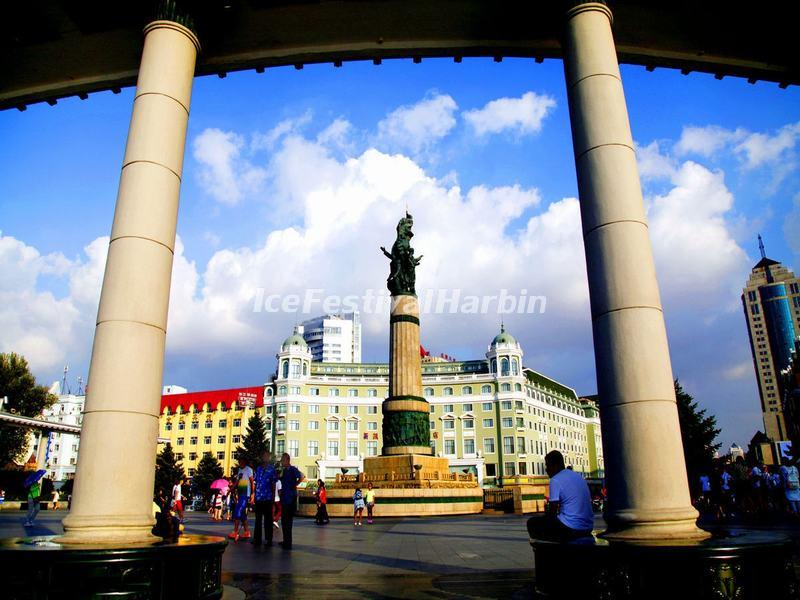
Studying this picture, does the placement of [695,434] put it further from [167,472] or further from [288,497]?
[167,472]

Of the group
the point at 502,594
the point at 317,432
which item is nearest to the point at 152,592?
the point at 502,594

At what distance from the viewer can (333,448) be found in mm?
82812

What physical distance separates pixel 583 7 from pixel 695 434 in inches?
1743

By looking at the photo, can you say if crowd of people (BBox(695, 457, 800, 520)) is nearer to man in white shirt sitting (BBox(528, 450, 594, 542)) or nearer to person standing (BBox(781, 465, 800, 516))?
person standing (BBox(781, 465, 800, 516))

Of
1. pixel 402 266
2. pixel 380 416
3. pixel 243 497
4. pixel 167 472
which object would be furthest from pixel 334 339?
pixel 243 497

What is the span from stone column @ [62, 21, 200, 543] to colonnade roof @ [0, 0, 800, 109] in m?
1.62

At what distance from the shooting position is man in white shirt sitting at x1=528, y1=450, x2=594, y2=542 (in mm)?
5914

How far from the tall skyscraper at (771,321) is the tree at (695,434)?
6266 inches

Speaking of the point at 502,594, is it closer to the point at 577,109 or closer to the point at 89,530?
the point at 89,530

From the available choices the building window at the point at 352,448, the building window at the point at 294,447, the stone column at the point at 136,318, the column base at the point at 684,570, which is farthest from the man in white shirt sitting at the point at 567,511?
the building window at the point at 352,448

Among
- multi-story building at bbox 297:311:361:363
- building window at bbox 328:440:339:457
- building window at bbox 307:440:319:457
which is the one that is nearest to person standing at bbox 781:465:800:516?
building window at bbox 328:440:339:457

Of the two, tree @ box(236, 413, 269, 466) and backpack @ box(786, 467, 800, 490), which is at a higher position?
tree @ box(236, 413, 269, 466)

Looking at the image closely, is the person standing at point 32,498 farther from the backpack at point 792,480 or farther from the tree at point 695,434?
→ the tree at point 695,434

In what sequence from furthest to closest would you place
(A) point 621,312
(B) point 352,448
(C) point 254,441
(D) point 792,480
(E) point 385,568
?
(B) point 352,448 < (C) point 254,441 < (D) point 792,480 < (E) point 385,568 < (A) point 621,312
